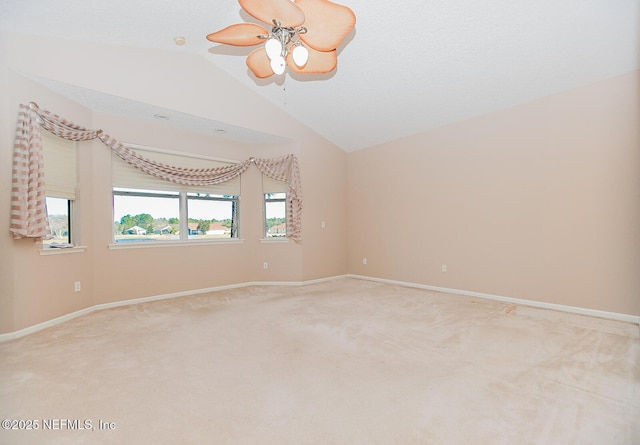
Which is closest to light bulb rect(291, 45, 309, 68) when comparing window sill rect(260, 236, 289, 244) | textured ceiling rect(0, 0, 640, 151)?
textured ceiling rect(0, 0, 640, 151)

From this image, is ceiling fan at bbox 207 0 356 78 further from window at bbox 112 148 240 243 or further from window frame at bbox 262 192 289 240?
window frame at bbox 262 192 289 240

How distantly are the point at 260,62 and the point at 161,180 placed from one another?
8.88 feet

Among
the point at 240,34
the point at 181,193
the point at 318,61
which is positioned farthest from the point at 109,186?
the point at 318,61

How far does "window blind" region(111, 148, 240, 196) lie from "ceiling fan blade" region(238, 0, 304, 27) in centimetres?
323

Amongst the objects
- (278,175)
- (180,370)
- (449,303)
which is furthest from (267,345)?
(278,175)

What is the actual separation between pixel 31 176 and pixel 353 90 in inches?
152

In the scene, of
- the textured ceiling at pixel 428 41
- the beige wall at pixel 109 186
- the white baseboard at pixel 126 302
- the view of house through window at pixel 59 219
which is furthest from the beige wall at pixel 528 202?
the view of house through window at pixel 59 219

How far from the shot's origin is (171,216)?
478 centimetres

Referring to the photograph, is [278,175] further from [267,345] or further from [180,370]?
[180,370]

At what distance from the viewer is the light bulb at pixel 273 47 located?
7.13 feet

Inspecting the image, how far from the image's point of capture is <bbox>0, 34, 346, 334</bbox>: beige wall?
3.07 m

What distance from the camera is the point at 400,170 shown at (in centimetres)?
544

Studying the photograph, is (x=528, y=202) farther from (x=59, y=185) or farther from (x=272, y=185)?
(x=59, y=185)

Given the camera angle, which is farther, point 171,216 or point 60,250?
point 171,216
